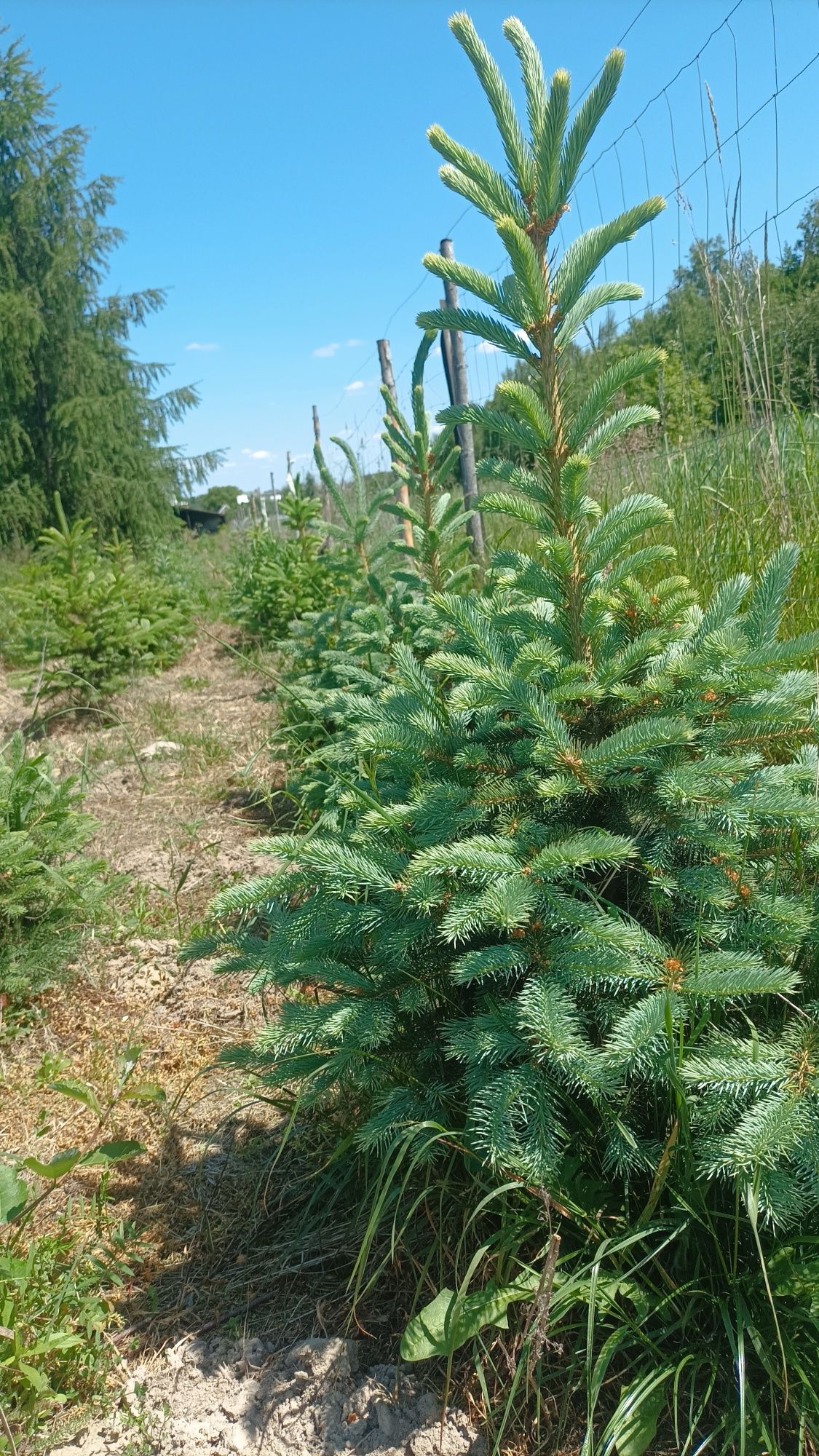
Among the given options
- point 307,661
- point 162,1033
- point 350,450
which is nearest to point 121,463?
point 307,661

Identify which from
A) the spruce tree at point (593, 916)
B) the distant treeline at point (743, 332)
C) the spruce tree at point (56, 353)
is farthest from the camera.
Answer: the spruce tree at point (56, 353)

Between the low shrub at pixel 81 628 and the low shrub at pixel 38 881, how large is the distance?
2653mm

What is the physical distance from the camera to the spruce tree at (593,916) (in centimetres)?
130

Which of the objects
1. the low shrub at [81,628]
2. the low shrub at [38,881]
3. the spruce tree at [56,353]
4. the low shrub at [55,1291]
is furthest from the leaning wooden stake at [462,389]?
the spruce tree at [56,353]

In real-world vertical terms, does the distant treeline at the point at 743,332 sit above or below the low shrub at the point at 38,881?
above

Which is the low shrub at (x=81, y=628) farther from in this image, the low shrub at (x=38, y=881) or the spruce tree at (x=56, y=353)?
the spruce tree at (x=56, y=353)

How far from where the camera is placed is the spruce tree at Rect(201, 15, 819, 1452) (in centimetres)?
130

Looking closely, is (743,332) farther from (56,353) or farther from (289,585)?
(56,353)

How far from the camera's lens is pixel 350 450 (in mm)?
3818

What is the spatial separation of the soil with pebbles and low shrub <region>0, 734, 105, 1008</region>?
1.31 meters

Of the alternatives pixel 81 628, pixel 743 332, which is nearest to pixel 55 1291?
pixel 743 332

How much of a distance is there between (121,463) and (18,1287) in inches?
462

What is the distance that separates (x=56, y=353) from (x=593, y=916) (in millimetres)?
12451

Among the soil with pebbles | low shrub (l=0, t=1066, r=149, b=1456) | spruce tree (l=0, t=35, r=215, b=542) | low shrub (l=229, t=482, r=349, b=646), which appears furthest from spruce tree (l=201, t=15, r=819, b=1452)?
spruce tree (l=0, t=35, r=215, b=542)
